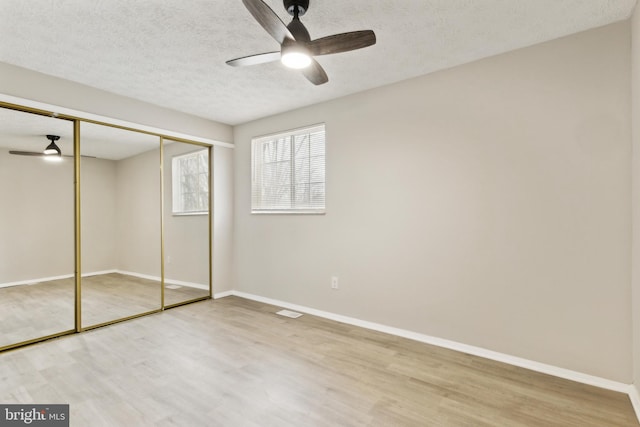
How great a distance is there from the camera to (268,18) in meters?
1.67

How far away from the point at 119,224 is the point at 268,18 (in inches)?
120

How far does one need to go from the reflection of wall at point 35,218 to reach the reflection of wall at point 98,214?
0.40 feet

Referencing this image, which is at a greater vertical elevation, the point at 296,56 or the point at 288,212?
the point at 296,56

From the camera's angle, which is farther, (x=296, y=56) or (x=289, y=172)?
(x=289, y=172)

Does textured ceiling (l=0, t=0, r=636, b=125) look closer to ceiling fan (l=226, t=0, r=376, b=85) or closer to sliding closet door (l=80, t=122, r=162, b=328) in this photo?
ceiling fan (l=226, t=0, r=376, b=85)

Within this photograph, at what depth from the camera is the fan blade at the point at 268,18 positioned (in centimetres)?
157

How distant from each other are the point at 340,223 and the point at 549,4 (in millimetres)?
2497

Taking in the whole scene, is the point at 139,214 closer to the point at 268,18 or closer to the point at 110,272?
the point at 110,272

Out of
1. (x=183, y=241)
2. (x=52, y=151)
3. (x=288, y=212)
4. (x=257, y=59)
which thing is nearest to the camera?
(x=257, y=59)

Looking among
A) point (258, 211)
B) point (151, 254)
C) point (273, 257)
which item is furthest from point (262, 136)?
point (151, 254)

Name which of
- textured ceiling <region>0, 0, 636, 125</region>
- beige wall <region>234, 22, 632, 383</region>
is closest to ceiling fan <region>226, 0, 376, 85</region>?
textured ceiling <region>0, 0, 636, 125</region>

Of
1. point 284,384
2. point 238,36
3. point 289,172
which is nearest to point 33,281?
point 284,384

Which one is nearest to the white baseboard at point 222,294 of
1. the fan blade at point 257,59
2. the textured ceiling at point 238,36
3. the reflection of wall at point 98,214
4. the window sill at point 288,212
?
the window sill at point 288,212

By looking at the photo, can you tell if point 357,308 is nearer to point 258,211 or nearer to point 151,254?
point 258,211
